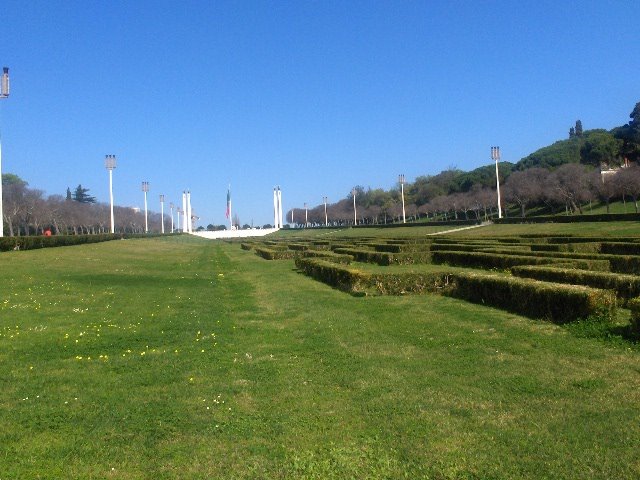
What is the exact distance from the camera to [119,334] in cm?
832

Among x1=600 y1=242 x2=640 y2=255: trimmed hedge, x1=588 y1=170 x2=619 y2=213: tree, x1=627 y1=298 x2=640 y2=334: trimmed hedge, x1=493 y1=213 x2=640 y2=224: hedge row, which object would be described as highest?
x1=588 y1=170 x2=619 y2=213: tree

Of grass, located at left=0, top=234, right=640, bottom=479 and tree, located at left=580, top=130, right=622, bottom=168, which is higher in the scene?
tree, located at left=580, top=130, right=622, bottom=168

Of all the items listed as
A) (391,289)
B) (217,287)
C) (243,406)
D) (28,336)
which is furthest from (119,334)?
(217,287)

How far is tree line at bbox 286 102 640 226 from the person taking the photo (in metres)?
58.5

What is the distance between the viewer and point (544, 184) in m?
64.9

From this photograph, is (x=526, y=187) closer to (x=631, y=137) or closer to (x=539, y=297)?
(x=631, y=137)

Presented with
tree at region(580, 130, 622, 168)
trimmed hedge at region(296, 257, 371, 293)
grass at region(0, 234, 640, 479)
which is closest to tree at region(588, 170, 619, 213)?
tree at region(580, 130, 622, 168)

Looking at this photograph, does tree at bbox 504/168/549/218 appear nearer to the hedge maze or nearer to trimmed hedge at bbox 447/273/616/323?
the hedge maze

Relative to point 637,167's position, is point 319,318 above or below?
below

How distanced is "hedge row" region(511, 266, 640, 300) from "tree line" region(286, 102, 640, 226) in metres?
44.5

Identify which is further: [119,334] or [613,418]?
[119,334]

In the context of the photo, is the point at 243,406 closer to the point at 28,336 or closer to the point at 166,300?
the point at 28,336

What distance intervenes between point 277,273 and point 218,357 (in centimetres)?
1256

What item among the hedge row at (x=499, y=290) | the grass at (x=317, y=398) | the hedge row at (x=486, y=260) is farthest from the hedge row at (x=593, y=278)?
the hedge row at (x=486, y=260)
